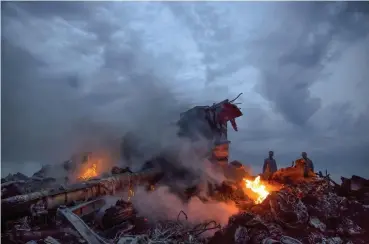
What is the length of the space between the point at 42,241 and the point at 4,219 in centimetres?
108

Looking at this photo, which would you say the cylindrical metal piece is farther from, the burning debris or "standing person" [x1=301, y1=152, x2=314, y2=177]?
"standing person" [x1=301, y1=152, x2=314, y2=177]

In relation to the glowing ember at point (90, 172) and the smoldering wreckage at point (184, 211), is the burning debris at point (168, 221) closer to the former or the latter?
the smoldering wreckage at point (184, 211)

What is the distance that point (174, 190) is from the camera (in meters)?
11.5

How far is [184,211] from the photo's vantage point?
9.84 meters

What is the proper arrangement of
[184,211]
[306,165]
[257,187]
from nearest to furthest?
[184,211] < [257,187] < [306,165]

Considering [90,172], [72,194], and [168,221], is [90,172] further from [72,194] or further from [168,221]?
[168,221]

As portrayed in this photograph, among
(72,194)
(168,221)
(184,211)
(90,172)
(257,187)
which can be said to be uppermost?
→ (90,172)

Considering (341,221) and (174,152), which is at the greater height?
(174,152)

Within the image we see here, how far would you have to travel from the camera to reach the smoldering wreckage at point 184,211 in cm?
674

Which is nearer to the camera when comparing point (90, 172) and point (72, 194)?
point (72, 194)

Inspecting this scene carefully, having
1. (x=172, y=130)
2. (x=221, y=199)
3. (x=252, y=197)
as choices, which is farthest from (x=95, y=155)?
(x=252, y=197)

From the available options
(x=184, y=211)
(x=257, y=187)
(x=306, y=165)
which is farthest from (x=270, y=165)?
(x=184, y=211)

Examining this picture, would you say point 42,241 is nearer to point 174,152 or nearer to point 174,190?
point 174,190

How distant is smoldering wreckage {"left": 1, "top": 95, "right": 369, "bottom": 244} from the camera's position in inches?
265
